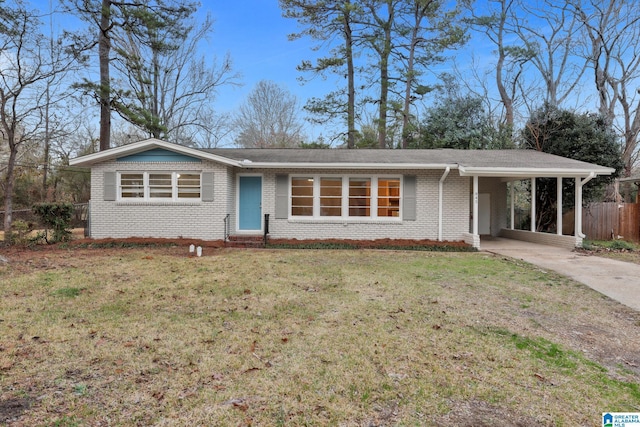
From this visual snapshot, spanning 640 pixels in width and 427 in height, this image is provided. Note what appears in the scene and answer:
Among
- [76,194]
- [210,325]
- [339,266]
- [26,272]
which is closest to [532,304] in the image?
[339,266]

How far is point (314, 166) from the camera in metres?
10.6

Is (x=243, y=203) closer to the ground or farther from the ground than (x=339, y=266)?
farther from the ground

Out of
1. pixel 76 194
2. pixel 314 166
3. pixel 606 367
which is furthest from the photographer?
pixel 76 194

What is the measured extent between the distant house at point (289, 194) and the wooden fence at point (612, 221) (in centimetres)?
334

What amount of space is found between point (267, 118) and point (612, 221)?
2093 centimetres

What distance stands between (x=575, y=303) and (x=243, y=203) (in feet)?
30.3

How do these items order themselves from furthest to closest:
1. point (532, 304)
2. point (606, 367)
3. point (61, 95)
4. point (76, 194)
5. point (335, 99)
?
point (76, 194) < point (335, 99) < point (61, 95) < point (532, 304) < point (606, 367)

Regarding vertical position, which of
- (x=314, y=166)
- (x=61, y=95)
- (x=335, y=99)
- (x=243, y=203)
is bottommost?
(x=243, y=203)

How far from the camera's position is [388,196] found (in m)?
11.2

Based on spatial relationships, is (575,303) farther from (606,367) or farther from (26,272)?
(26,272)

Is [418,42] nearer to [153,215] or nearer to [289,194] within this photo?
[289,194]

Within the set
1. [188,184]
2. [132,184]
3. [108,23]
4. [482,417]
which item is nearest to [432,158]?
[188,184]

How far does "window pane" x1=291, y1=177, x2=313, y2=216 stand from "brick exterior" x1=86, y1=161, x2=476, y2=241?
31 centimetres

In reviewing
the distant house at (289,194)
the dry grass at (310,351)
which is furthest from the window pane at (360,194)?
the dry grass at (310,351)
